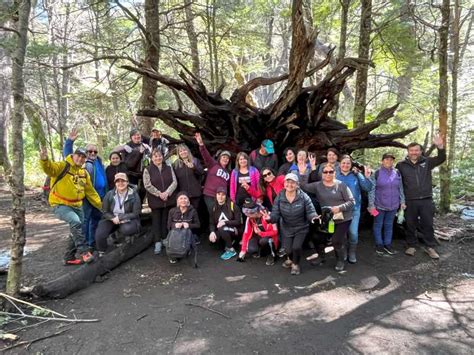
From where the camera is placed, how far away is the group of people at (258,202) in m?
5.85

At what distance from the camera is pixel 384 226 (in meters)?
6.68

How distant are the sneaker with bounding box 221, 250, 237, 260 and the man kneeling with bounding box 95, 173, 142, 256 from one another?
69.4 inches

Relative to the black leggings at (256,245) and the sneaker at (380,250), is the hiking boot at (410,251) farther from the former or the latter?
the black leggings at (256,245)

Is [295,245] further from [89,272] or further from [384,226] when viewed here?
[89,272]

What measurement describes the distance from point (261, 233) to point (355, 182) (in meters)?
1.98

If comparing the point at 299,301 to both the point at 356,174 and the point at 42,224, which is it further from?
the point at 42,224

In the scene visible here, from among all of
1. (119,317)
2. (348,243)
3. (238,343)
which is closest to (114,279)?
(119,317)

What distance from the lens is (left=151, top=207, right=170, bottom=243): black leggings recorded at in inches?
267

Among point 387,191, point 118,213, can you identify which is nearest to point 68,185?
point 118,213

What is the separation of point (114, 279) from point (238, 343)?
9.28 feet

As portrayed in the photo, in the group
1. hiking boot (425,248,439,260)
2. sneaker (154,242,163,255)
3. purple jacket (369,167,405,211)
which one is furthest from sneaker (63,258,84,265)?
hiking boot (425,248,439,260)

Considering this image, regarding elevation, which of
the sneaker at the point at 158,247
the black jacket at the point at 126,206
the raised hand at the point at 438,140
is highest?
the raised hand at the point at 438,140

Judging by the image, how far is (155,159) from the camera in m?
6.59

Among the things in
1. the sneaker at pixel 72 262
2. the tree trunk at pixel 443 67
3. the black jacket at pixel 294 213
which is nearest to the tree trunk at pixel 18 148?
the sneaker at pixel 72 262
